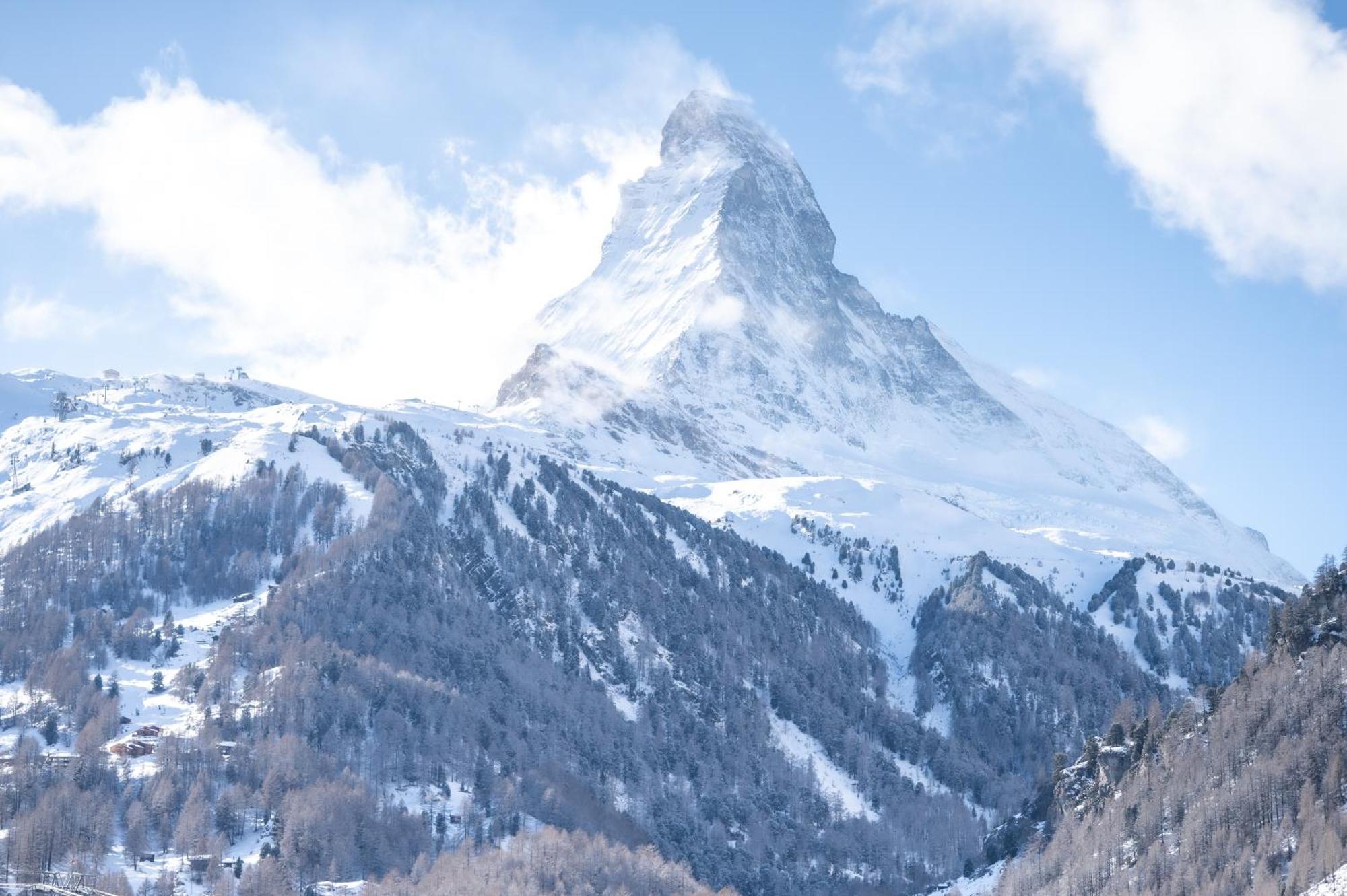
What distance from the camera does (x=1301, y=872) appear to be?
18775cm

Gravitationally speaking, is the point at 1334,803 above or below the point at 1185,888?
above

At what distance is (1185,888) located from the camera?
19888cm

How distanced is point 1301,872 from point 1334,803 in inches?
636

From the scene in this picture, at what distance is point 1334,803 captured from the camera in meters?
200

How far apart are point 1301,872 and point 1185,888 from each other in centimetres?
1629

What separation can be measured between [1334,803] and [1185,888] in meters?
22.9
